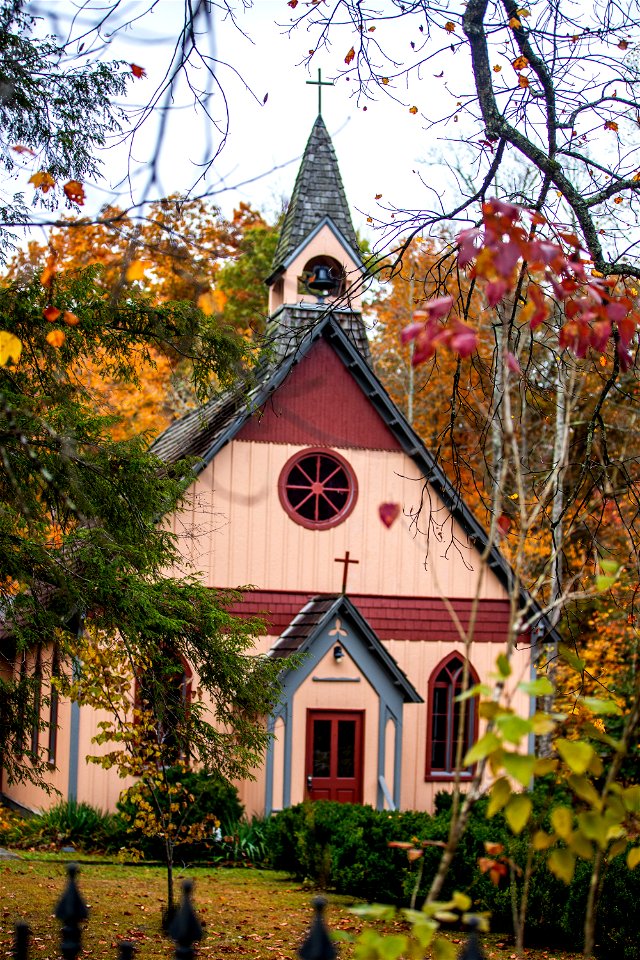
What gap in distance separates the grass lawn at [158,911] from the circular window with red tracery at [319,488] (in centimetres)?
603

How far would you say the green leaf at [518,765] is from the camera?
2.91m

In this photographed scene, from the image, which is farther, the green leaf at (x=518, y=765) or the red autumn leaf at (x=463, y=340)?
the red autumn leaf at (x=463, y=340)

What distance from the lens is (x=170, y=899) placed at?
10859 mm

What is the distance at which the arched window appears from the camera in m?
19.6

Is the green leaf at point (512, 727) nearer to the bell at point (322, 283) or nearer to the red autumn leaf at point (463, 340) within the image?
the red autumn leaf at point (463, 340)

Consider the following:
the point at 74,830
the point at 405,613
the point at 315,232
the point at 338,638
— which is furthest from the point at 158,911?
the point at 315,232

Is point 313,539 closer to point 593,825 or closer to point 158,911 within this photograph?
point 158,911

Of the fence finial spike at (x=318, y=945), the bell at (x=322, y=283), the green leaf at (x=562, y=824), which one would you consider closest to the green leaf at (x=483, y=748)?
the green leaf at (x=562, y=824)

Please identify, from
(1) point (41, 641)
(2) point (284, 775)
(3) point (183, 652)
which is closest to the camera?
(1) point (41, 641)

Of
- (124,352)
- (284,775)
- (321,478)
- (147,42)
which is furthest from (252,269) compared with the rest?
(147,42)

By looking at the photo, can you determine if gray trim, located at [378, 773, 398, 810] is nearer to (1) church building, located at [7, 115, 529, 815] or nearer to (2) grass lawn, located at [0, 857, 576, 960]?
(1) church building, located at [7, 115, 529, 815]

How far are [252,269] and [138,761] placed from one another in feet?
91.8

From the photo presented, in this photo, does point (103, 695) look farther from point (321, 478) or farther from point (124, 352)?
point (321, 478)

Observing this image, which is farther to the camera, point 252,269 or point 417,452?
point 252,269
